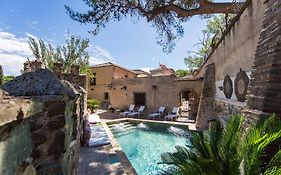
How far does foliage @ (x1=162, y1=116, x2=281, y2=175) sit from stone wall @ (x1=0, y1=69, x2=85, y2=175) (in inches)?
84.7

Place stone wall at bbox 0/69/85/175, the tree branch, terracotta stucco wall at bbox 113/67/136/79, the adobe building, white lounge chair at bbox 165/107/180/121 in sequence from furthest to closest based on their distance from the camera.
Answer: terracotta stucco wall at bbox 113/67/136/79 → the adobe building → white lounge chair at bbox 165/107/180/121 → the tree branch → stone wall at bbox 0/69/85/175

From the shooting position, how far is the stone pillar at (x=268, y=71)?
13.0 feet

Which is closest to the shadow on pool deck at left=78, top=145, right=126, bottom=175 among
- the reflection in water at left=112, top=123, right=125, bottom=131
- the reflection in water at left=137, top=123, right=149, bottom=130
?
the reflection in water at left=112, top=123, right=125, bottom=131

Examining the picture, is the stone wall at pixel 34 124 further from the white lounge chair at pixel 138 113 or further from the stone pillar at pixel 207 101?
the white lounge chair at pixel 138 113

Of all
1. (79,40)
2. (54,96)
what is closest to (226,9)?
(54,96)

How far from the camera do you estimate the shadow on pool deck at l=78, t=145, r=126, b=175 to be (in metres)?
6.36

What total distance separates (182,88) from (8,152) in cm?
1955

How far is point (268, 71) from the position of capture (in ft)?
13.8

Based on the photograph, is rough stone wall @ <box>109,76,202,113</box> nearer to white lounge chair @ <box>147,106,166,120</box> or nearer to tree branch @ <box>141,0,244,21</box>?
white lounge chair @ <box>147,106,166,120</box>

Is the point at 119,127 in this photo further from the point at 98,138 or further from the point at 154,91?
the point at 154,91

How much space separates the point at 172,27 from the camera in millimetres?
11266

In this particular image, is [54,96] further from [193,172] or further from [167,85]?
[167,85]

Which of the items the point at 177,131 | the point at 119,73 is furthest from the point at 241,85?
the point at 119,73

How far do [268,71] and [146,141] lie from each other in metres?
10.0
